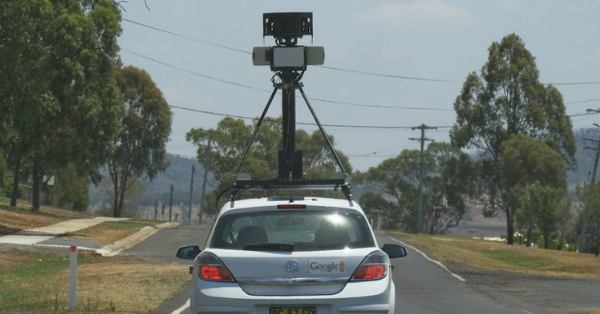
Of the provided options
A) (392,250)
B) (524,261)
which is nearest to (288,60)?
(392,250)

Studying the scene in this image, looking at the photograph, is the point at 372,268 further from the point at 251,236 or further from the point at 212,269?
the point at 212,269

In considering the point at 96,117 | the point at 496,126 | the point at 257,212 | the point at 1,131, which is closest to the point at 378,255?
the point at 257,212

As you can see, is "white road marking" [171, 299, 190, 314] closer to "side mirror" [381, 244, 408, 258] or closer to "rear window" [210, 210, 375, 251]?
"side mirror" [381, 244, 408, 258]

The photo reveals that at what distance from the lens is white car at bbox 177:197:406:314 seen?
26.7 feet

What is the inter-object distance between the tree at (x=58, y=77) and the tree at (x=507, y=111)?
3458 cm

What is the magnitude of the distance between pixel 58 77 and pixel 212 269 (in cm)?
3009

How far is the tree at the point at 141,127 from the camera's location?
72.1 m

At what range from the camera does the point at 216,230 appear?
8.64 metres

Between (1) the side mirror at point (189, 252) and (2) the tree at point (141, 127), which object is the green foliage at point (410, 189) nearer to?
(2) the tree at point (141, 127)

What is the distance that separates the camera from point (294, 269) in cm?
821

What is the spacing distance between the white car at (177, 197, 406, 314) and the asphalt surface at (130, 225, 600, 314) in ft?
19.0

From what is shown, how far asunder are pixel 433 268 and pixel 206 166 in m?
55.4

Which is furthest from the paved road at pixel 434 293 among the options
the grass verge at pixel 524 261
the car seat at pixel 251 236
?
the car seat at pixel 251 236

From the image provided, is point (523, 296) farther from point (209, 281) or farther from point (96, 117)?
point (96, 117)
